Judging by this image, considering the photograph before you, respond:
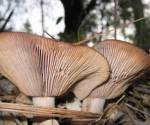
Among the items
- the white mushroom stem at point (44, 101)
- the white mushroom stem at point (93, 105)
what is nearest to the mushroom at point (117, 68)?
the white mushroom stem at point (93, 105)

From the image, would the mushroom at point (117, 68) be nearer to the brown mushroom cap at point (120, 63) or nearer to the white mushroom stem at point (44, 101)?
the brown mushroom cap at point (120, 63)

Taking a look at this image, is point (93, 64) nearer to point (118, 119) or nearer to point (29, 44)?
point (29, 44)

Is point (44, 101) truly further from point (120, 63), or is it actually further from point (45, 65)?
point (120, 63)

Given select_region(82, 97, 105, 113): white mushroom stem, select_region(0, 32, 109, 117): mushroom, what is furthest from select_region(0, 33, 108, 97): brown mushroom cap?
select_region(82, 97, 105, 113): white mushroom stem

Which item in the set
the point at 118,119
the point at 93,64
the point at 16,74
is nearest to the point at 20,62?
the point at 16,74

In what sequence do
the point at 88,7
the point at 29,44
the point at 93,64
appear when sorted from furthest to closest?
the point at 88,7, the point at 93,64, the point at 29,44

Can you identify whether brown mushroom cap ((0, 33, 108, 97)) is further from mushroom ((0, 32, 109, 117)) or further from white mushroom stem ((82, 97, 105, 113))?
white mushroom stem ((82, 97, 105, 113))

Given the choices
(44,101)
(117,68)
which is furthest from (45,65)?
(117,68)
